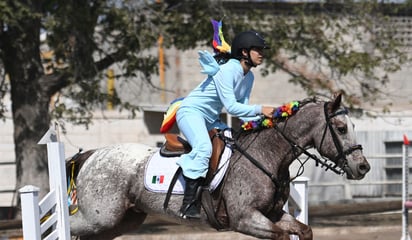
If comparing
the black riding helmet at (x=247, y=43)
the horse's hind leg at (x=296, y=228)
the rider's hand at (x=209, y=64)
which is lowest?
the horse's hind leg at (x=296, y=228)

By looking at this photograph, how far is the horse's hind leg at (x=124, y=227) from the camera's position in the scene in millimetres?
5625

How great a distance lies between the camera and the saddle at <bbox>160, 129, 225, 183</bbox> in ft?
16.4

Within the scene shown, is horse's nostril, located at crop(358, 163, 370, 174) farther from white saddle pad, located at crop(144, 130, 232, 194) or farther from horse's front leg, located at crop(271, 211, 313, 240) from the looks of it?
white saddle pad, located at crop(144, 130, 232, 194)

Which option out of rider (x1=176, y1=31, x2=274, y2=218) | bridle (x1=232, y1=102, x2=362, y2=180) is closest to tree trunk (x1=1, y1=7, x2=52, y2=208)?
rider (x1=176, y1=31, x2=274, y2=218)

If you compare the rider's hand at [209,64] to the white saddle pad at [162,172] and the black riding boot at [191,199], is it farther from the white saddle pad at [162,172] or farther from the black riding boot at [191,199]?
the black riding boot at [191,199]

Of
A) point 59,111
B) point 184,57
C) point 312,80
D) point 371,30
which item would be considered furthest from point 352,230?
point 184,57

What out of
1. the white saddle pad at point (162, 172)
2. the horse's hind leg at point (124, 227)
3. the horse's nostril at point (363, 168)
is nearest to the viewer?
the horse's nostril at point (363, 168)

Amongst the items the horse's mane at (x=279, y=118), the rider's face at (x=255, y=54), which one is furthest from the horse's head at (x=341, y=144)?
the rider's face at (x=255, y=54)

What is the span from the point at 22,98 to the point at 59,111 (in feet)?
2.90

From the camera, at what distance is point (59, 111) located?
32.5 feet

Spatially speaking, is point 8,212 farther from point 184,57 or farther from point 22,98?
point 184,57

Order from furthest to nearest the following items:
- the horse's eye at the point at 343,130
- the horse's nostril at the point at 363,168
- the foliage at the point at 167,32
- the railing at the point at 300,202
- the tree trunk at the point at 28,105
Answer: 1. the tree trunk at the point at 28,105
2. the foliage at the point at 167,32
3. the railing at the point at 300,202
4. the horse's eye at the point at 343,130
5. the horse's nostril at the point at 363,168

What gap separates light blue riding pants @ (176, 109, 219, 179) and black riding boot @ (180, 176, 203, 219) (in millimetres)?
77

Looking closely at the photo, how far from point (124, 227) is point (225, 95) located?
1.65 metres
